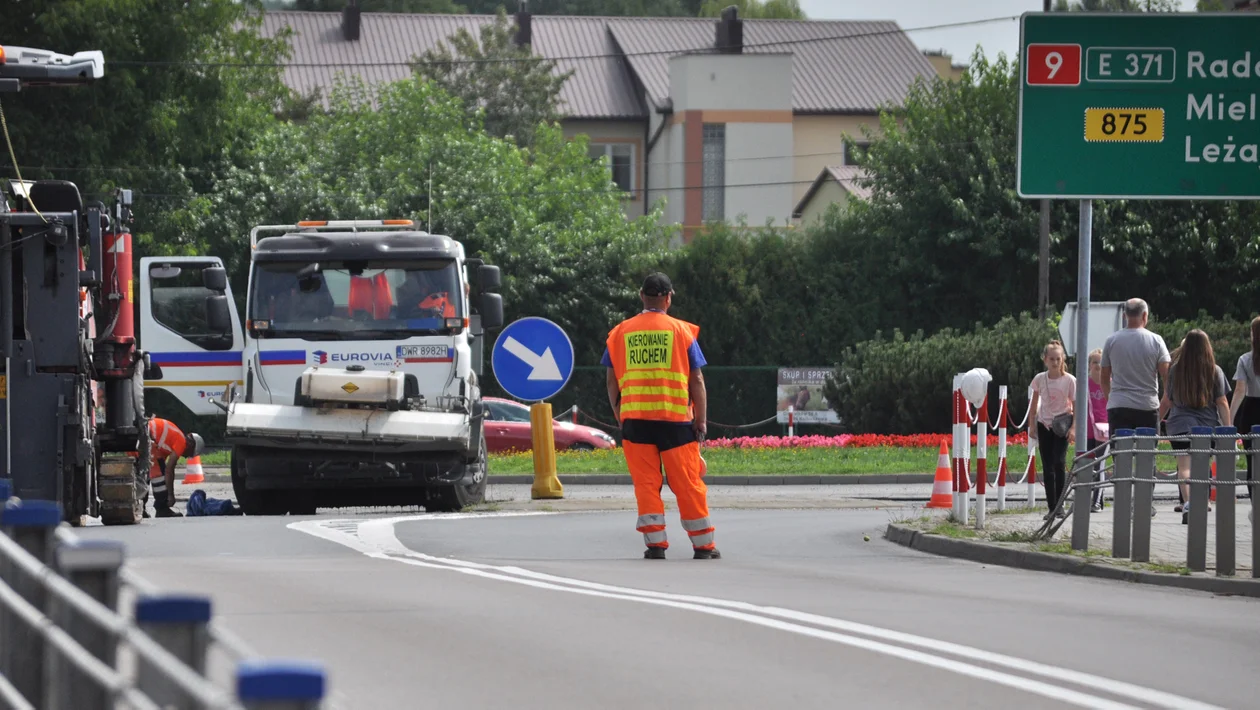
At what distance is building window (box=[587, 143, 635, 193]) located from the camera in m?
64.6

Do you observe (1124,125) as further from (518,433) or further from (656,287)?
(518,433)

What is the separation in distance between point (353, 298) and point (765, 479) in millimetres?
9297

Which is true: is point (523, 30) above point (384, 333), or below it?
above

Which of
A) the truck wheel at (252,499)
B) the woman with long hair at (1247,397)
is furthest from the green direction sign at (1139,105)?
the truck wheel at (252,499)

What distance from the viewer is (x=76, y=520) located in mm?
14133

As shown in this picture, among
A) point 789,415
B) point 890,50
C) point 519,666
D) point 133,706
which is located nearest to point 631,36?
point 890,50

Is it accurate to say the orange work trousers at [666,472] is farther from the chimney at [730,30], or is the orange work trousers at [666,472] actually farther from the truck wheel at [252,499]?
the chimney at [730,30]

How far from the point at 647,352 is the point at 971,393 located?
399 cm

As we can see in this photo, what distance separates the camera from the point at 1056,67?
14.3m

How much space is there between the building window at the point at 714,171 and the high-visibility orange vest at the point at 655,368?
4650 centimetres

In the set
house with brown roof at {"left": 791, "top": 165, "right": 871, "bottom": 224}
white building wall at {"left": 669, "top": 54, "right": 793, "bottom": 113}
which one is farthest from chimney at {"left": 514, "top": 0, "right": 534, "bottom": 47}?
house with brown roof at {"left": 791, "top": 165, "right": 871, "bottom": 224}

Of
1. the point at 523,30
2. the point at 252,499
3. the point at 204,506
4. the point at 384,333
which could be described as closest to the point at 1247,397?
the point at 384,333

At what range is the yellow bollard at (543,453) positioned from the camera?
1875 centimetres

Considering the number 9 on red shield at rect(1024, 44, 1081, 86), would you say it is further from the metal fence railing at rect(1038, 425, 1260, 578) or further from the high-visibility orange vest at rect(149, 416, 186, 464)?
the high-visibility orange vest at rect(149, 416, 186, 464)
